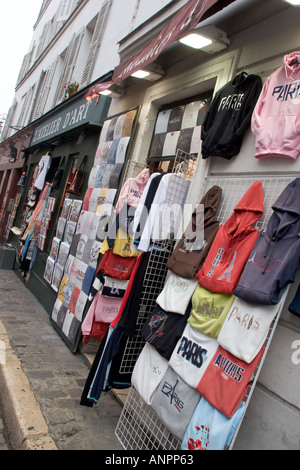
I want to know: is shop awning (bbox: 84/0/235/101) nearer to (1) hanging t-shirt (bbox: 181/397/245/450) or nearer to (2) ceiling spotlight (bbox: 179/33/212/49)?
(2) ceiling spotlight (bbox: 179/33/212/49)

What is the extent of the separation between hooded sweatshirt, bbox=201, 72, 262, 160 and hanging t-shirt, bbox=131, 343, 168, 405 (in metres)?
1.85

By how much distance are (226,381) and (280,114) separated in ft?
6.37

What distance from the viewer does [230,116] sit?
124 inches

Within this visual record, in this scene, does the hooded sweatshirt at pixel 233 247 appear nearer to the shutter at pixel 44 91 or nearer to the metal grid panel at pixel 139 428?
the metal grid panel at pixel 139 428

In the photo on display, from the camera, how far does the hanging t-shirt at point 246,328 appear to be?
220 centimetres

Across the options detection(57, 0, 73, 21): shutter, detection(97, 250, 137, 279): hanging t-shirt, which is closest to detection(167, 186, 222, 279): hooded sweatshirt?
detection(97, 250, 137, 279): hanging t-shirt

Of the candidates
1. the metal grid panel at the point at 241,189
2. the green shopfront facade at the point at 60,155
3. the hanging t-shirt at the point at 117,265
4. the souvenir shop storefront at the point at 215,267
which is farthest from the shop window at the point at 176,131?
the green shopfront facade at the point at 60,155

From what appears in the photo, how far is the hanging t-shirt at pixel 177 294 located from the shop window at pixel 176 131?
1735mm

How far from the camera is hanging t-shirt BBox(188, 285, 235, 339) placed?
2.51 m

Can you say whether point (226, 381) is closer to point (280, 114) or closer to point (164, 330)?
point (164, 330)

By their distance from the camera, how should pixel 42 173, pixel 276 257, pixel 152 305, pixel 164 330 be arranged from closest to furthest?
pixel 276 257
pixel 164 330
pixel 152 305
pixel 42 173

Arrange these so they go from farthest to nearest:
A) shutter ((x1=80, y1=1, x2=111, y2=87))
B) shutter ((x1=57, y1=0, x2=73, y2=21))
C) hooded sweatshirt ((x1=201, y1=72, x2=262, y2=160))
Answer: shutter ((x1=57, y1=0, x2=73, y2=21))
shutter ((x1=80, y1=1, x2=111, y2=87))
hooded sweatshirt ((x1=201, y1=72, x2=262, y2=160))

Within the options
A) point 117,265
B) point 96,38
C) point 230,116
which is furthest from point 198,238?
point 96,38

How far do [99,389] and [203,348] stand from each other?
56.0 inches
